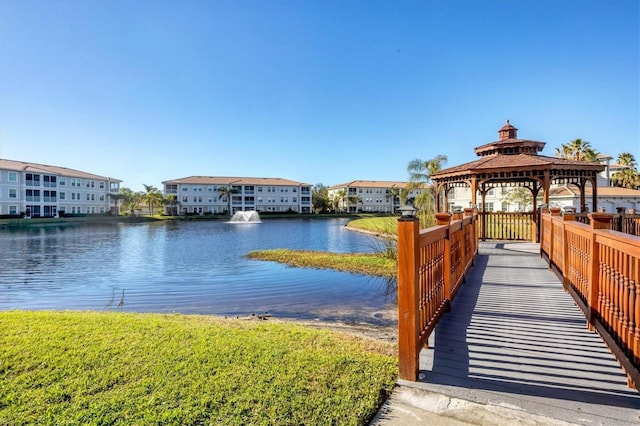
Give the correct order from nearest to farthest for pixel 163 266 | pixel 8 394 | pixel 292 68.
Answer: pixel 8 394
pixel 163 266
pixel 292 68

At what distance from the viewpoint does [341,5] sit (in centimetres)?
1262

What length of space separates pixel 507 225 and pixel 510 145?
4110 millimetres

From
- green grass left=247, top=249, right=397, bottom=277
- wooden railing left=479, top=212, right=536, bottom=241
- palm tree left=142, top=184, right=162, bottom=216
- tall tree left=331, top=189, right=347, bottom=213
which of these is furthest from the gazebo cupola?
tall tree left=331, top=189, right=347, bottom=213

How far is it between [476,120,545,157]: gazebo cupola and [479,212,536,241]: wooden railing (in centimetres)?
362

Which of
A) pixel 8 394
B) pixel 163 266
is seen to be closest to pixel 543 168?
pixel 8 394

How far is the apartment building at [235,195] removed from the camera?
233ft

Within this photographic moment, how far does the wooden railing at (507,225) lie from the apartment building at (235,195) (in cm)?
6273

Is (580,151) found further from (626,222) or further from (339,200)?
(339,200)

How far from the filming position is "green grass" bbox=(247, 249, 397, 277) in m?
12.7

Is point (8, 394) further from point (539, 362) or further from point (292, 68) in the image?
point (292, 68)

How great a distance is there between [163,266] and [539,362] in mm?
14614

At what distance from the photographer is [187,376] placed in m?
3.37

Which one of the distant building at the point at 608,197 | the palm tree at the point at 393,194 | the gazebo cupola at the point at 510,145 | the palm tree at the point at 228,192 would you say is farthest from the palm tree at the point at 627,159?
the palm tree at the point at 228,192

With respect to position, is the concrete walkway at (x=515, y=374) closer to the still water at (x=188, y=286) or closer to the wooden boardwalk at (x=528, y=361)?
the wooden boardwalk at (x=528, y=361)
